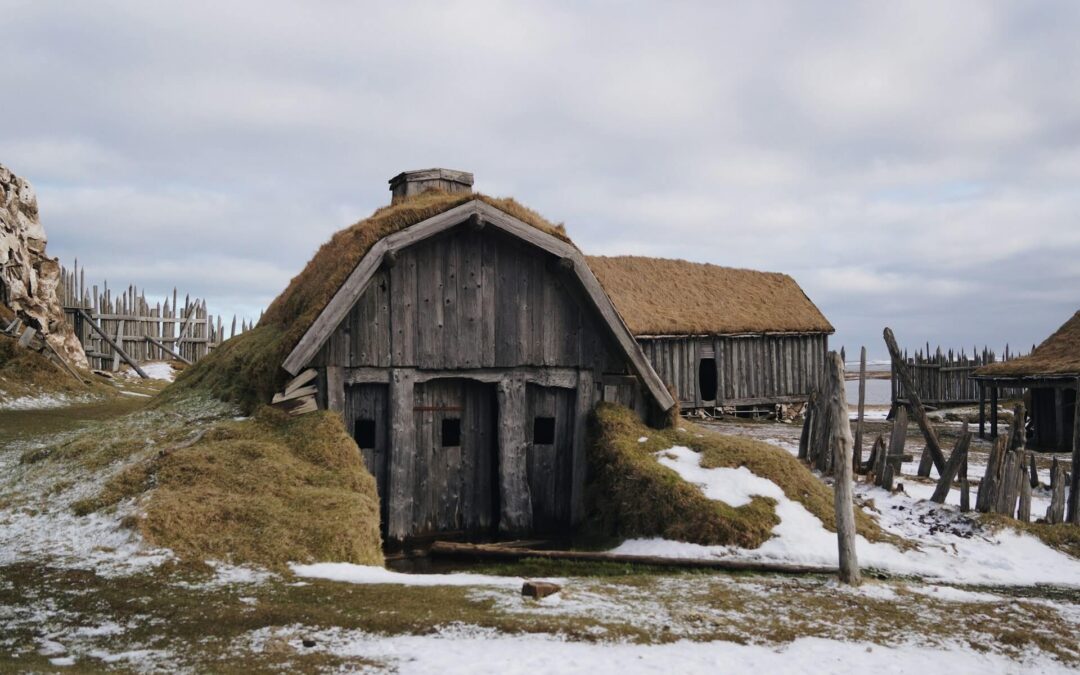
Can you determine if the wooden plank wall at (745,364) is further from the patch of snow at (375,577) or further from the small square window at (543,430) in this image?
the patch of snow at (375,577)

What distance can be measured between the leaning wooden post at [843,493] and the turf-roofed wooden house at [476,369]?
3805mm

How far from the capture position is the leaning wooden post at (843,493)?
9.27m

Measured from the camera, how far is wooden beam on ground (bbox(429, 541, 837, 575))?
966 centimetres

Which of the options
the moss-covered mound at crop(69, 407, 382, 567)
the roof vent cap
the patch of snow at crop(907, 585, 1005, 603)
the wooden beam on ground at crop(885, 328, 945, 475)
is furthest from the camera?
the wooden beam on ground at crop(885, 328, 945, 475)

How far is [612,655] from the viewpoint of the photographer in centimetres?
630

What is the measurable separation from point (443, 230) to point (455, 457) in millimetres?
3587

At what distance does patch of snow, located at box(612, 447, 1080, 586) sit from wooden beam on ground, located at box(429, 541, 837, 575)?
0.34 meters

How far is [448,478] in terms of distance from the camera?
1280 centimetres

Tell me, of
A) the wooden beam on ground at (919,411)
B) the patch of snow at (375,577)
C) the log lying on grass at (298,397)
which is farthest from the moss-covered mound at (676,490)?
the log lying on grass at (298,397)

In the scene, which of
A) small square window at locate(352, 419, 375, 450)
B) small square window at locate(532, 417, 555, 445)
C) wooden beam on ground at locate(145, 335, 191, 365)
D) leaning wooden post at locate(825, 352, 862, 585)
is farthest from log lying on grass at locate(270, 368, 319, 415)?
wooden beam on ground at locate(145, 335, 191, 365)

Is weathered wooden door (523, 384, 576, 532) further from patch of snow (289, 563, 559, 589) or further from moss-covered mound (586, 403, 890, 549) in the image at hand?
patch of snow (289, 563, 559, 589)

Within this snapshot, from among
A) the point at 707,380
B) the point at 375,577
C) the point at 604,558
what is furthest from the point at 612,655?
the point at 707,380

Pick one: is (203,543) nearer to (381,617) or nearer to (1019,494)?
(381,617)

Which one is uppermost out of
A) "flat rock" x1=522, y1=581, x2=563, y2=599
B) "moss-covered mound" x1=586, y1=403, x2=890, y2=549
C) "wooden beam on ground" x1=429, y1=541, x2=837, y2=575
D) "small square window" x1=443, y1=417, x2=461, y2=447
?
"small square window" x1=443, y1=417, x2=461, y2=447
